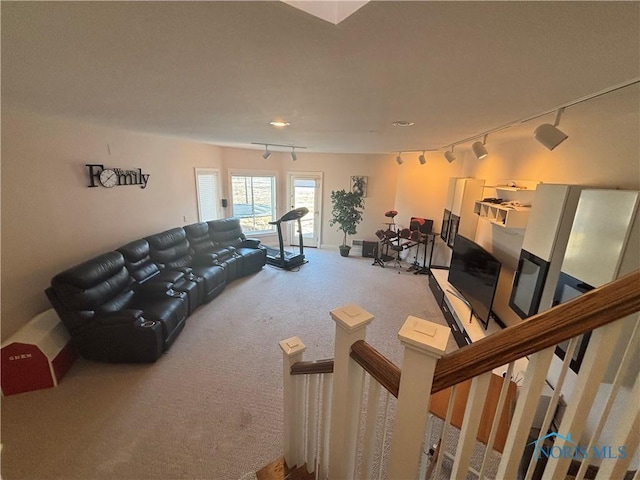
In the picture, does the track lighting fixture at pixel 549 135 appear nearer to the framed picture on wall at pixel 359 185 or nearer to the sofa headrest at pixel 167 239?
the sofa headrest at pixel 167 239

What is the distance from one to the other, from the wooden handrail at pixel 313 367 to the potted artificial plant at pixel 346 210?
510 centimetres

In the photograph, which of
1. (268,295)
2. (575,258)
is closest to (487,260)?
(575,258)

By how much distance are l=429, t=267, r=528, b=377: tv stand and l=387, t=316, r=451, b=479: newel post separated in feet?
6.39

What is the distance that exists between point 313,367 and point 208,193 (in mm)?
5260

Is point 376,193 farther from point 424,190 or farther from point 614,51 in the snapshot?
point 614,51

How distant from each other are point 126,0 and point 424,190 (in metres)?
5.72

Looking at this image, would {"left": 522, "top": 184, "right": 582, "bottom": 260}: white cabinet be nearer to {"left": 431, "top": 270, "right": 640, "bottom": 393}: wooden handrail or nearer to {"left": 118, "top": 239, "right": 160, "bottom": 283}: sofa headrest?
{"left": 431, "top": 270, "right": 640, "bottom": 393}: wooden handrail

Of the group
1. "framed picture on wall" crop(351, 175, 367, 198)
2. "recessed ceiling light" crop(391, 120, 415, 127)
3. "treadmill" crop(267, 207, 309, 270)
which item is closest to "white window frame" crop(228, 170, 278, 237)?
"treadmill" crop(267, 207, 309, 270)

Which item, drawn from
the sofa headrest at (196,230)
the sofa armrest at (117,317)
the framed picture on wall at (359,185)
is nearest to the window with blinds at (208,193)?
the sofa headrest at (196,230)

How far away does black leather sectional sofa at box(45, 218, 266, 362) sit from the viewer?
2.53 metres

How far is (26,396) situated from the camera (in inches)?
89.3

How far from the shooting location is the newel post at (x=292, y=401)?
4.87ft

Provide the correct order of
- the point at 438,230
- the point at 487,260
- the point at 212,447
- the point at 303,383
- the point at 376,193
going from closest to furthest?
the point at 303,383, the point at 212,447, the point at 487,260, the point at 438,230, the point at 376,193

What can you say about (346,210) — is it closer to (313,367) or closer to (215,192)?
(215,192)
